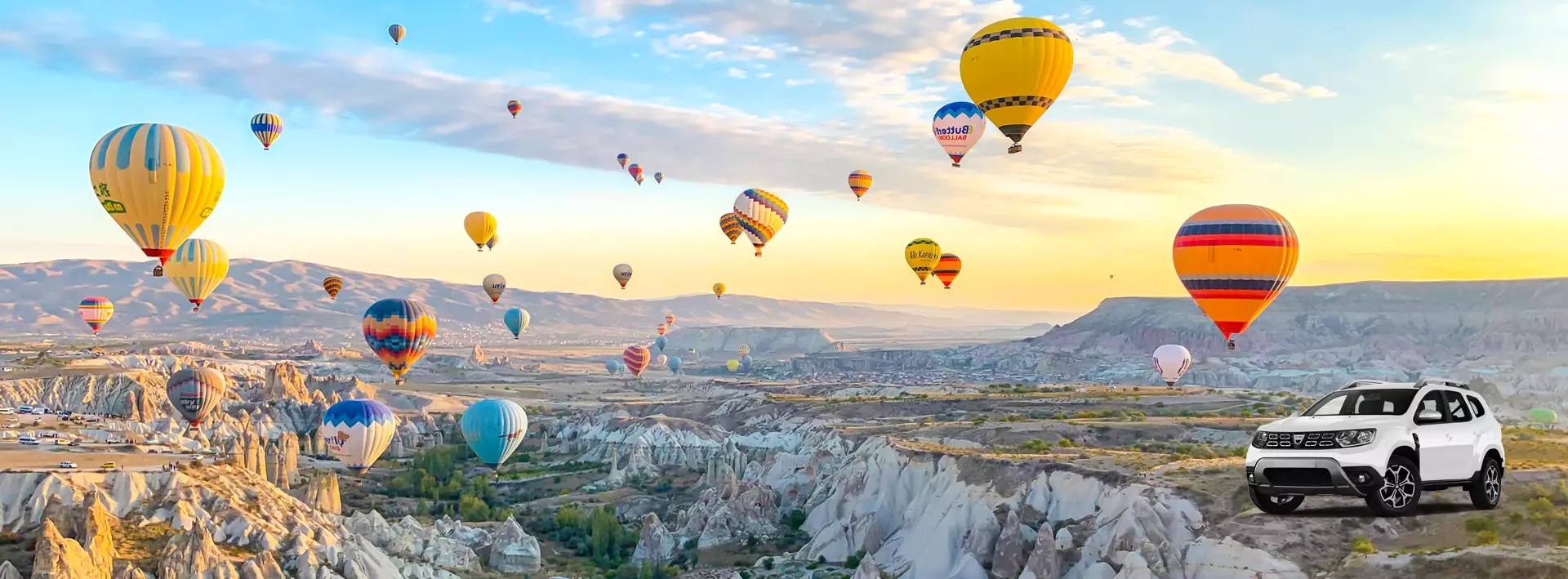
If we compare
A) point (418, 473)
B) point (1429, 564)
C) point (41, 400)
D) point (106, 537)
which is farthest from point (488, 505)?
point (1429, 564)

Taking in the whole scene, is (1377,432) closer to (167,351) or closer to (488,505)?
(488,505)

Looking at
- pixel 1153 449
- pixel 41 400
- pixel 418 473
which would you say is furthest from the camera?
pixel 41 400

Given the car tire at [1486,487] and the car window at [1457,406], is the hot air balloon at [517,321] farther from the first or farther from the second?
the car tire at [1486,487]

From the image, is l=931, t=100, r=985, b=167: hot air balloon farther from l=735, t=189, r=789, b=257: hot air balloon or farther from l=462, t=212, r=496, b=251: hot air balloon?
l=462, t=212, r=496, b=251: hot air balloon

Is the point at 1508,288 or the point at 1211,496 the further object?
the point at 1508,288

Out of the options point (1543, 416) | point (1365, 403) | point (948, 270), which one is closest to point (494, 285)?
point (948, 270)

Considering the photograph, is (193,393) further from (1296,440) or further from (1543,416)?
(1543,416)
